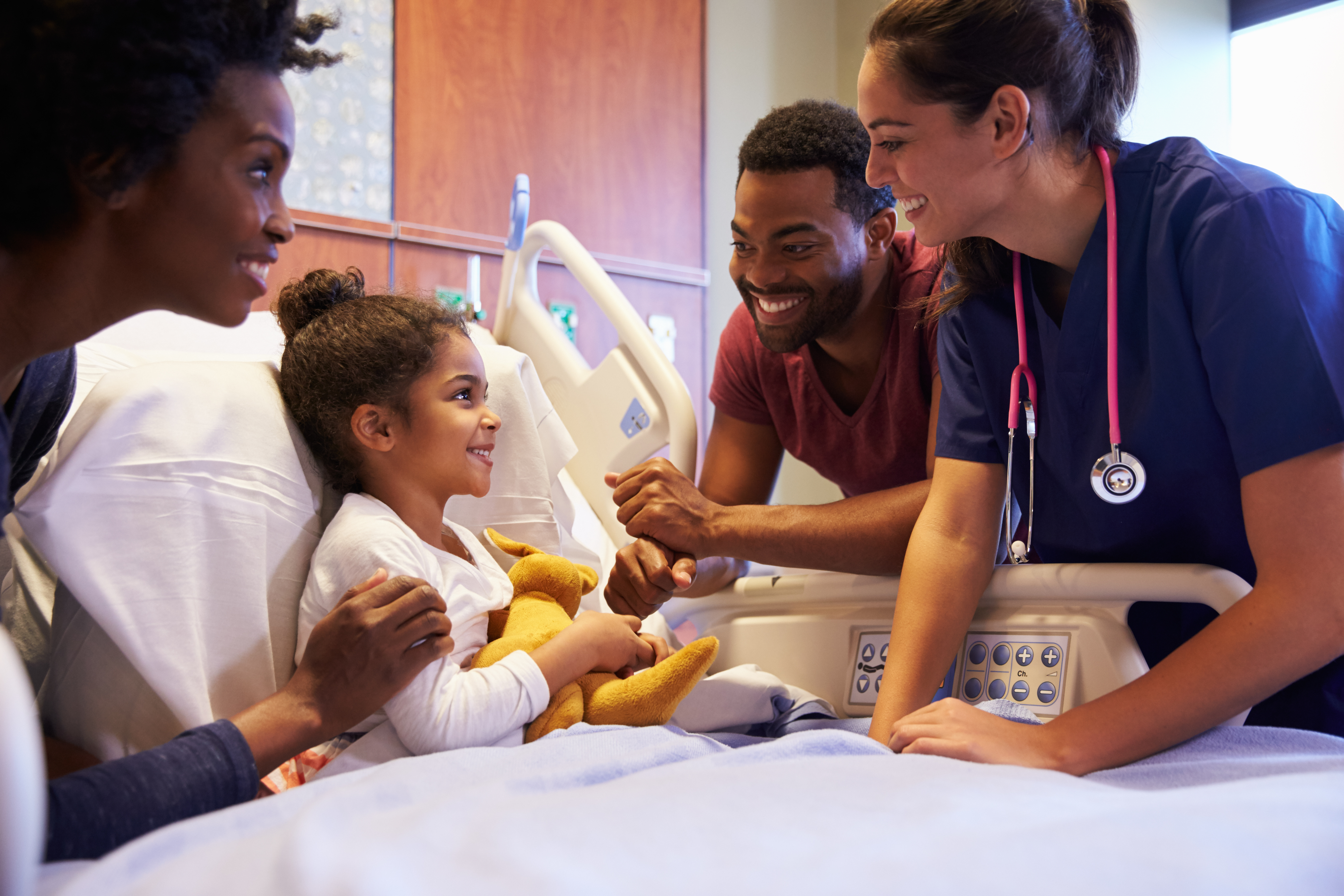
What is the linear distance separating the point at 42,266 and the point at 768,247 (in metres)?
1.33

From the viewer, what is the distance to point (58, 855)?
0.74 meters

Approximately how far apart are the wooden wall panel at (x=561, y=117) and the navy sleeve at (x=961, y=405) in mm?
2139

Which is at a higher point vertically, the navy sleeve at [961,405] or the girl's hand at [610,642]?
the navy sleeve at [961,405]

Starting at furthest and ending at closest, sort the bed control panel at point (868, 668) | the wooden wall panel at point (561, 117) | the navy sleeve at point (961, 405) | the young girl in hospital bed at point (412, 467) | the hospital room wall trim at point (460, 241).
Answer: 1. the wooden wall panel at point (561, 117)
2. the hospital room wall trim at point (460, 241)
3. the bed control panel at point (868, 668)
4. the navy sleeve at point (961, 405)
5. the young girl in hospital bed at point (412, 467)

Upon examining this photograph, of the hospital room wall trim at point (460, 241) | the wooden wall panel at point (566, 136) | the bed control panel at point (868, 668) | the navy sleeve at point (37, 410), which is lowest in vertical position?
the bed control panel at point (868, 668)

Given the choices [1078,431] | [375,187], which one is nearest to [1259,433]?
[1078,431]

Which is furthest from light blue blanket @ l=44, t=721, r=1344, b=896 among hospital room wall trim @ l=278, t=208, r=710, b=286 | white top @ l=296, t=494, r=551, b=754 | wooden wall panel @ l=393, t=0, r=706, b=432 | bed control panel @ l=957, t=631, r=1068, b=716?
wooden wall panel @ l=393, t=0, r=706, b=432

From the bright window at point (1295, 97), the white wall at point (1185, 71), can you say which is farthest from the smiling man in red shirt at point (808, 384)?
the bright window at point (1295, 97)

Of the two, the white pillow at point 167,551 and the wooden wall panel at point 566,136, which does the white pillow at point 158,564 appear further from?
the wooden wall panel at point 566,136

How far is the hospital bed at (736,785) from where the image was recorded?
0.62 m

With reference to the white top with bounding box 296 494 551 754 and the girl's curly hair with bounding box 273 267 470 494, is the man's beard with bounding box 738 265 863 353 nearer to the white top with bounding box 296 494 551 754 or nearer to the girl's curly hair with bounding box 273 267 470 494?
the girl's curly hair with bounding box 273 267 470 494

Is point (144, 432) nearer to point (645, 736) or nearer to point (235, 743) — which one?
point (235, 743)

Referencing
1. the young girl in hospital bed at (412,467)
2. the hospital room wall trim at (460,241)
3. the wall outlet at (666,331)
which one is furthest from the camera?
the wall outlet at (666,331)

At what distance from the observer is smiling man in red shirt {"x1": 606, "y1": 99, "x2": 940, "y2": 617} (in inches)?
66.2
